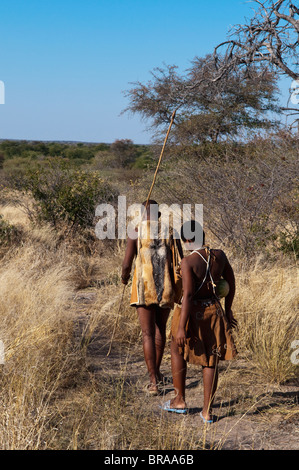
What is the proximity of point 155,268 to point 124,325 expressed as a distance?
1562 mm

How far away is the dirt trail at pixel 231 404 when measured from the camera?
3588 millimetres

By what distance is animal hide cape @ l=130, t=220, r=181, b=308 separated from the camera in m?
4.34

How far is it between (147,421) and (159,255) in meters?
1.33

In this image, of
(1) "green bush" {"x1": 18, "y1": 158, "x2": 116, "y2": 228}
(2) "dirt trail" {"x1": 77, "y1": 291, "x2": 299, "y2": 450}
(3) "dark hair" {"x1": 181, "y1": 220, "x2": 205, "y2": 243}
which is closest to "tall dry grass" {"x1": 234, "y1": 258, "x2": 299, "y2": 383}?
(2) "dirt trail" {"x1": 77, "y1": 291, "x2": 299, "y2": 450}

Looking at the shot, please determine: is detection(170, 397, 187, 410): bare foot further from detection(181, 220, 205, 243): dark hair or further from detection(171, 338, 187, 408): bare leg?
detection(181, 220, 205, 243): dark hair

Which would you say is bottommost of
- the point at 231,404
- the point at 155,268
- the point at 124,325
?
the point at 231,404

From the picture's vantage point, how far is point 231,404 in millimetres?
4199

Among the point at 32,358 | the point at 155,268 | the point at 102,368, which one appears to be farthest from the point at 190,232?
the point at 102,368

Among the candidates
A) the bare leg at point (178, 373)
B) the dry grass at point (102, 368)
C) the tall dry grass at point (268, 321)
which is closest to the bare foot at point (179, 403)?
the bare leg at point (178, 373)

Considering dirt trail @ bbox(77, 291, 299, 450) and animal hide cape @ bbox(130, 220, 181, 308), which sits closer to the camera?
dirt trail @ bbox(77, 291, 299, 450)

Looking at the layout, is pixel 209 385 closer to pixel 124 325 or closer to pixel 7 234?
pixel 124 325

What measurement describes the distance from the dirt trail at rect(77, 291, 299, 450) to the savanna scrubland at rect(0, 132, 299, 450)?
1cm

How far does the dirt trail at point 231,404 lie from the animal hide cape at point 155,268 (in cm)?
56

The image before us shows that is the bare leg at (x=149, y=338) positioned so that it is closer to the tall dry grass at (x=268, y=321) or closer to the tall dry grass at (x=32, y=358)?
the tall dry grass at (x=32, y=358)
